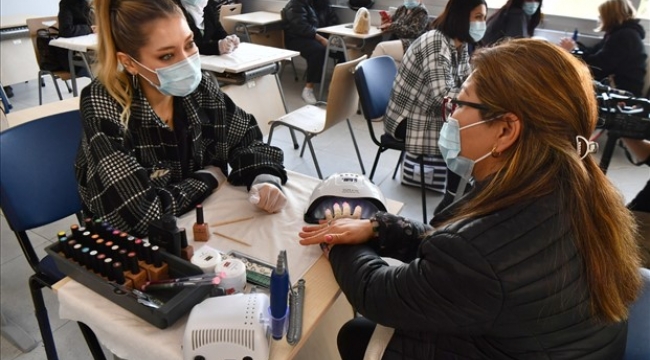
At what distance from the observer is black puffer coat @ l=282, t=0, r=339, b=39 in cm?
480

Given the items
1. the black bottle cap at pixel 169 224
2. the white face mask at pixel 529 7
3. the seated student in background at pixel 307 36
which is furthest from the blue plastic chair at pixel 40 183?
the white face mask at pixel 529 7

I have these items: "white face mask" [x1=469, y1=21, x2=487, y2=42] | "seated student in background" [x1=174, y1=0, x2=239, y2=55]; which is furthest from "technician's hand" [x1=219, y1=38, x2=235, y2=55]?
"white face mask" [x1=469, y1=21, x2=487, y2=42]

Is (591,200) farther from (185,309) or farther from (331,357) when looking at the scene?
(331,357)

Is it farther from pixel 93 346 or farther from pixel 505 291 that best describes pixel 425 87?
pixel 93 346

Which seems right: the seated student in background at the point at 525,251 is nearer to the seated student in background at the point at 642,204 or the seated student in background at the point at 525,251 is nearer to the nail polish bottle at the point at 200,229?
the nail polish bottle at the point at 200,229

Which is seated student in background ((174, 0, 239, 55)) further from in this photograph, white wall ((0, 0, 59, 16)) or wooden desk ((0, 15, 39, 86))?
white wall ((0, 0, 59, 16))

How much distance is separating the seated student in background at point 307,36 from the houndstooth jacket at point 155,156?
332 cm

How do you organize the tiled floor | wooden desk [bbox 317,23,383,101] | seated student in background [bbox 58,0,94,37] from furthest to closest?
1. wooden desk [bbox 317,23,383,101]
2. seated student in background [bbox 58,0,94,37]
3. the tiled floor

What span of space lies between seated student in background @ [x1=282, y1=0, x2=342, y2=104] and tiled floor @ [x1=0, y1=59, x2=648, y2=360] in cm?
28

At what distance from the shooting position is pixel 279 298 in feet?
2.48

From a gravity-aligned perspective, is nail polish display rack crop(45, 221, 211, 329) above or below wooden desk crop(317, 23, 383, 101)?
above

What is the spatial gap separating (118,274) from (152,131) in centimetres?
52

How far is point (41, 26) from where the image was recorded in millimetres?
3689

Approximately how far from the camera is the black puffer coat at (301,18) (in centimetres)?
480
